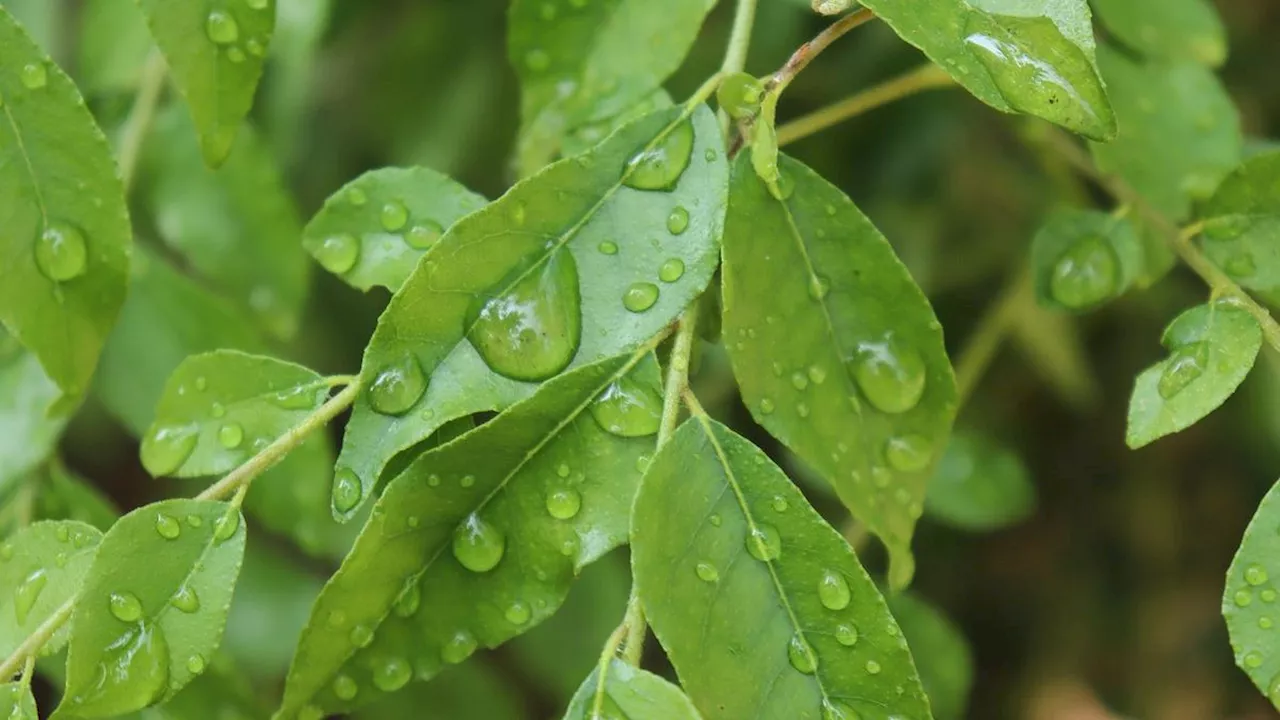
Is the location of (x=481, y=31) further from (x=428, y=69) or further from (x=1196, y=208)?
(x=1196, y=208)

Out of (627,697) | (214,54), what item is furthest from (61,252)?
(627,697)

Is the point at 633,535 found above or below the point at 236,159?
above

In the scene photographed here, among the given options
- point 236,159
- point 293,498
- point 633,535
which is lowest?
point 293,498

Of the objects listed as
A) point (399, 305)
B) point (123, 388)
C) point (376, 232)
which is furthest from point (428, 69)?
point (399, 305)

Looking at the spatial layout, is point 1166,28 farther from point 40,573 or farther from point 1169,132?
point 40,573

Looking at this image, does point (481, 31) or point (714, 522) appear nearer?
point (714, 522)

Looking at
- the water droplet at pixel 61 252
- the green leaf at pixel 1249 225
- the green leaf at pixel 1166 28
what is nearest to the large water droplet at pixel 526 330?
the water droplet at pixel 61 252

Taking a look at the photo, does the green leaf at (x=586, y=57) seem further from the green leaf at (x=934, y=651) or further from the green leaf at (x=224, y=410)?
the green leaf at (x=934, y=651)

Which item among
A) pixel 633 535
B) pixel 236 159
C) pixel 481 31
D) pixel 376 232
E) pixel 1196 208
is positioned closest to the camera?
pixel 633 535

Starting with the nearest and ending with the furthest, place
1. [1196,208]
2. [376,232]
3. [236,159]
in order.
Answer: [376,232] < [1196,208] < [236,159]
